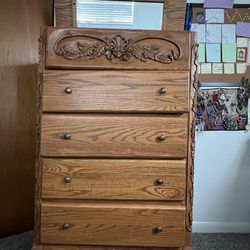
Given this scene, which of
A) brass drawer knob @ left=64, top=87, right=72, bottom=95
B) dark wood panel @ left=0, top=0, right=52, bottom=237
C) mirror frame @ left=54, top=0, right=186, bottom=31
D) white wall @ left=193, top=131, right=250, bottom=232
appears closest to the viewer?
brass drawer knob @ left=64, top=87, right=72, bottom=95

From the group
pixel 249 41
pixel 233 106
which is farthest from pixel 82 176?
pixel 249 41

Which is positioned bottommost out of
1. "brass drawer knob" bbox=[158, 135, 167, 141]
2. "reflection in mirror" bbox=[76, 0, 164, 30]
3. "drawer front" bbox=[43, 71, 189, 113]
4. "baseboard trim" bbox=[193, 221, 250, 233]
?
"baseboard trim" bbox=[193, 221, 250, 233]

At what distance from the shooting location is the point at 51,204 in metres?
1.41

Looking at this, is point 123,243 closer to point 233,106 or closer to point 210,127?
point 210,127

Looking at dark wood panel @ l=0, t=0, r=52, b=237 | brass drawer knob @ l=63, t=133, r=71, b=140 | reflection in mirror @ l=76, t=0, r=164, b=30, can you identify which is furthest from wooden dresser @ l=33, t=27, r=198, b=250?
dark wood panel @ l=0, t=0, r=52, b=237

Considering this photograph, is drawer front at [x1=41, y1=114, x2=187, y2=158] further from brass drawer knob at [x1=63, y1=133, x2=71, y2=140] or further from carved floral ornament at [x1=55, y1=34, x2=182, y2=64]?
carved floral ornament at [x1=55, y1=34, x2=182, y2=64]

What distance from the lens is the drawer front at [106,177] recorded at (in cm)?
140

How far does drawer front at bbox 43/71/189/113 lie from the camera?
137 centimetres

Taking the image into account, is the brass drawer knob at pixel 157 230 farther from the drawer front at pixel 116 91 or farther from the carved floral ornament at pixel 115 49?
the carved floral ornament at pixel 115 49

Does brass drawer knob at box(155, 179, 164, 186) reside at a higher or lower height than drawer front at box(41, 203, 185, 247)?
higher

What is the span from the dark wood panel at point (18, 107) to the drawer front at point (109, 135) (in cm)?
65

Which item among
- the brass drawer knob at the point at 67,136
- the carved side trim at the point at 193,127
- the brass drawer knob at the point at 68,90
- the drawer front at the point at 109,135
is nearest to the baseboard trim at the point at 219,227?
the carved side trim at the point at 193,127

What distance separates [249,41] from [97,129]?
125cm

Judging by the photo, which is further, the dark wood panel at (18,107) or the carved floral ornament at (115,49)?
the dark wood panel at (18,107)
